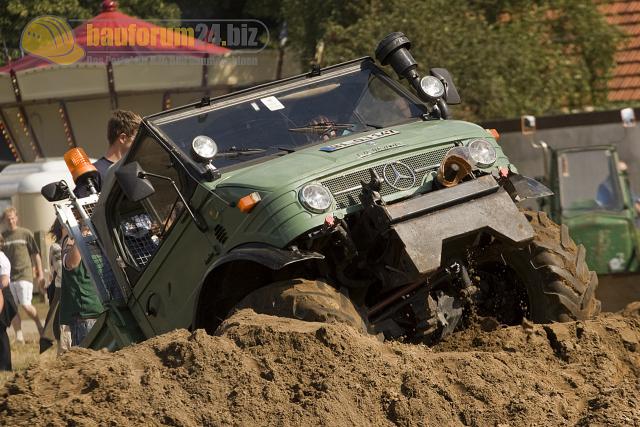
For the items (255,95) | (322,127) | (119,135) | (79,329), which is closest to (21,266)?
(79,329)

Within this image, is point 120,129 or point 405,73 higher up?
point 120,129

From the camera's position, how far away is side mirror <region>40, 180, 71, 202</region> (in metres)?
8.46

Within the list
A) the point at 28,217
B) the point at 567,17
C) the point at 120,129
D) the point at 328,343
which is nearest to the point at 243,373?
the point at 328,343

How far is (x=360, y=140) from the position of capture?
721 cm

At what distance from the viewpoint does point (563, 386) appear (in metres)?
6.00

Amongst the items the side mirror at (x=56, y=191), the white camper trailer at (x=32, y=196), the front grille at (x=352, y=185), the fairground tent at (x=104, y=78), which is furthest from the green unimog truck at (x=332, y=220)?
the fairground tent at (x=104, y=78)

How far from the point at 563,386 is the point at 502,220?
3.47 feet

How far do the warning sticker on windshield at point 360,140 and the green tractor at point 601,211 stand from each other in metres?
6.51

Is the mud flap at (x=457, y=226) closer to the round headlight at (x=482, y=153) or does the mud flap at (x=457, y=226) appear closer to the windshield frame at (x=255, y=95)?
the round headlight at (x=482, y=153)

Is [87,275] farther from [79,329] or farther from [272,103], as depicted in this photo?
[272,103]

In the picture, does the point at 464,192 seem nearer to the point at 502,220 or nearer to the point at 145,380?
the point at 502,220

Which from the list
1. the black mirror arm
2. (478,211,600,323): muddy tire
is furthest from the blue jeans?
(478,211,600,323): muddy tire

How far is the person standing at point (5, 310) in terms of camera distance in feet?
39.1

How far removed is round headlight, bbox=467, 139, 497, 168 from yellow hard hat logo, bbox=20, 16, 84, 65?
13.3 meters
